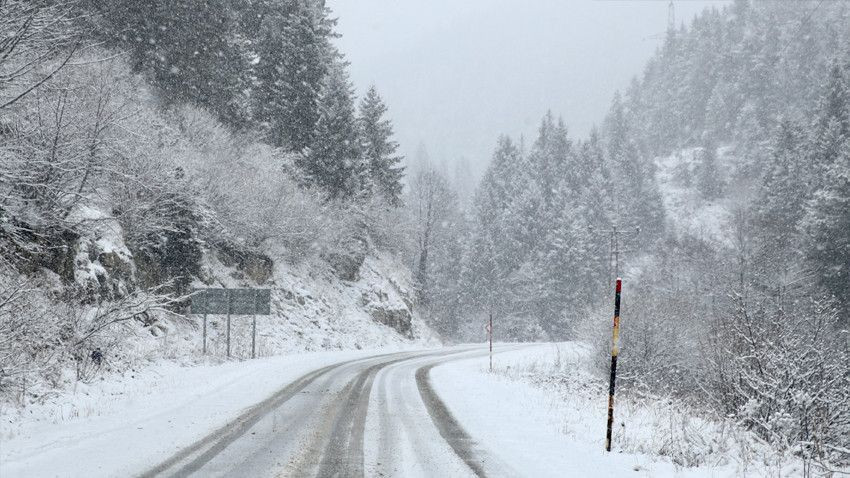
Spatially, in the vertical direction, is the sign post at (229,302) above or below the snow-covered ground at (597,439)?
above

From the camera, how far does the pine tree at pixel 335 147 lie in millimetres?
33062

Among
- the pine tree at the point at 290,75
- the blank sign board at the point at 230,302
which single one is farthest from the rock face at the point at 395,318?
the blank sign board at the point at 230,302

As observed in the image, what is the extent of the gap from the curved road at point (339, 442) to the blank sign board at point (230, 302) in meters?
6.99

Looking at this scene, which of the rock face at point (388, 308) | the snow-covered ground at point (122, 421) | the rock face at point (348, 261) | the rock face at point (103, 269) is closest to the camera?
the snow-covered ground at point (122, 421)

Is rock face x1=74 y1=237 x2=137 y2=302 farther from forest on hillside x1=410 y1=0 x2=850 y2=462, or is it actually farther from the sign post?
forest on hillside x1=410 y1=0 x2=850 y2=462

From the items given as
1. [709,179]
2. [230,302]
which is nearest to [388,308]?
[230,302]

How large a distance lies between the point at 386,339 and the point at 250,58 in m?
19.9

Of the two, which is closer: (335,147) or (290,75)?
(290,75)

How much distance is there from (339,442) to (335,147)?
94.5 feet

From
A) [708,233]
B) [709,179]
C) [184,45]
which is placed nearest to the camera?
[184,45]

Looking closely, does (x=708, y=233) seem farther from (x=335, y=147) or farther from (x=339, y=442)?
(x=339, y=442)

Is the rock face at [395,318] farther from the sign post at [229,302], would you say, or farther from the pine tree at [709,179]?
the pine tree at [709,179]

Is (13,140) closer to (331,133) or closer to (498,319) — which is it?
(331,133)

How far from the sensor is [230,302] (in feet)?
55.5
